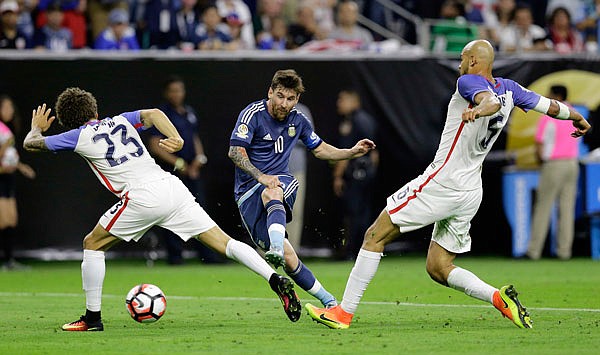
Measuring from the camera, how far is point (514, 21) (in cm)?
2080

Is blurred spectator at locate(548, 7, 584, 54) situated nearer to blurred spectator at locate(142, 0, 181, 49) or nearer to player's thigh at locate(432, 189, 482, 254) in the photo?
blurred spectator at locate(142, 0, 181, 49)

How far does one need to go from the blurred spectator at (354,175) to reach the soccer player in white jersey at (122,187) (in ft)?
26.3

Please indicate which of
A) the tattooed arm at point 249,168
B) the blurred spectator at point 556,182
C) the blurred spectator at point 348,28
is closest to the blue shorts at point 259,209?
the tattooed arm at point 249,168

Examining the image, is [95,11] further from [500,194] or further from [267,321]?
[267,321]

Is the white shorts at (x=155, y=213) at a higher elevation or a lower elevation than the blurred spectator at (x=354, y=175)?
higher

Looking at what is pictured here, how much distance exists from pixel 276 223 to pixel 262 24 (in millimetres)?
10861

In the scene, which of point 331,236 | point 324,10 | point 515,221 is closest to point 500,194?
point 515,221

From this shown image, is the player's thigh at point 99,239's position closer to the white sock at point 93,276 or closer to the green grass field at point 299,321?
the white sock at point 93,276

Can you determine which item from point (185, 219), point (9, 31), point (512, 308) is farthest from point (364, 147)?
point (9, 31)

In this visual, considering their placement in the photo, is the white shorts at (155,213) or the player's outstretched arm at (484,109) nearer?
the player's outstretched arm at (484,109)

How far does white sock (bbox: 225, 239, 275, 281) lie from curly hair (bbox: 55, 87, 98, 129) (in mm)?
Result: 1620

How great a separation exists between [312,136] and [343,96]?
23.4 ft

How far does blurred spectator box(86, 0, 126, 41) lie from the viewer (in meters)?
18.6

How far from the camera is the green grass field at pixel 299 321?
27.0 feet
